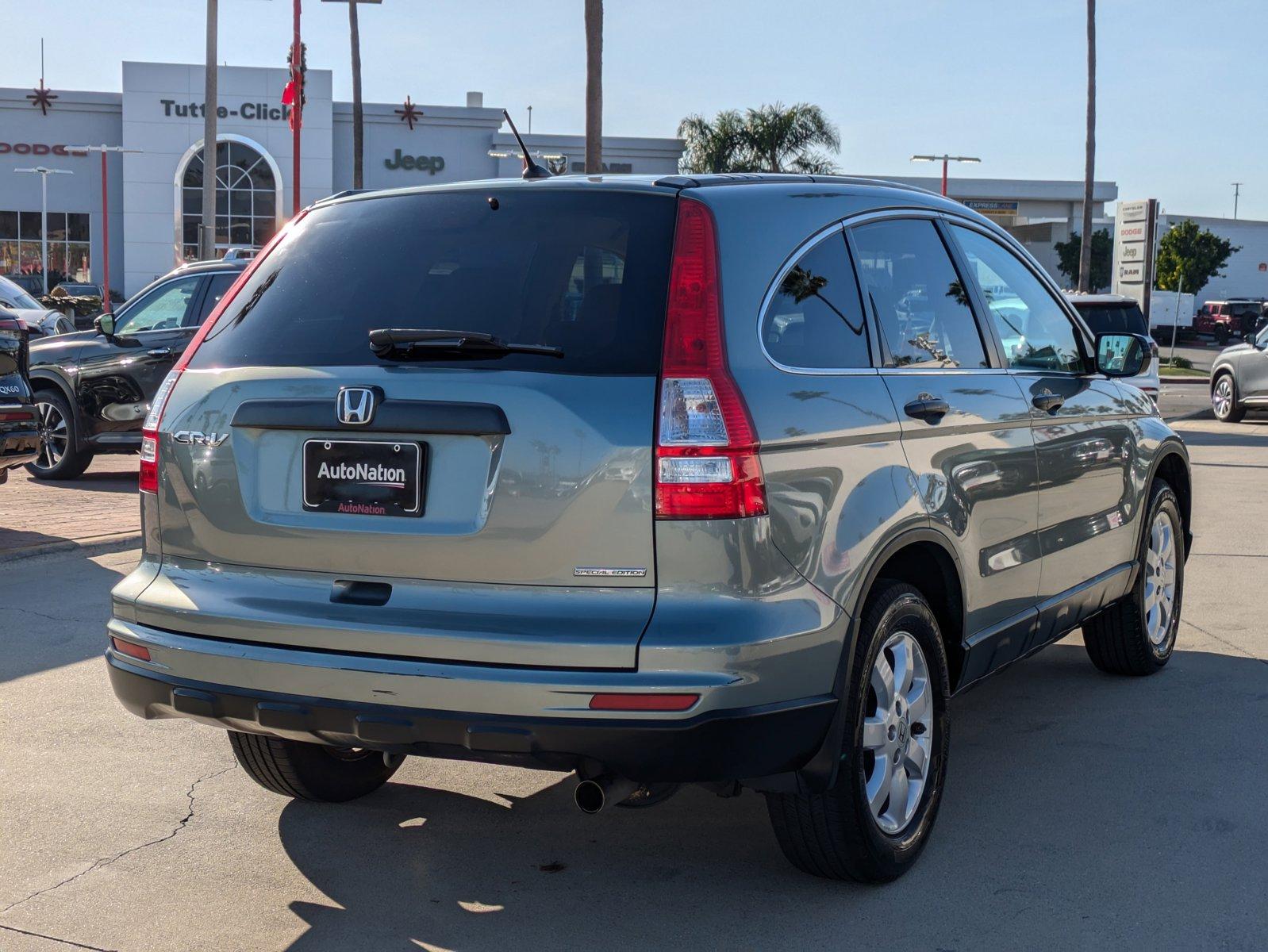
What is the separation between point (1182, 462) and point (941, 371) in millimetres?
2591

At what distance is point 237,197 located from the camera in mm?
54031

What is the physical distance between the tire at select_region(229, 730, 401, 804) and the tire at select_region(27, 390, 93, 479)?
30.8 feet

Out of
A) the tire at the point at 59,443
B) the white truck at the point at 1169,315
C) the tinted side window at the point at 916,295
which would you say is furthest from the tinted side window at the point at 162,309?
the white truck at the point at 1169,315

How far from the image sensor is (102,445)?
1327 cm

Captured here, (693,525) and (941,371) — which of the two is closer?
(693,525)

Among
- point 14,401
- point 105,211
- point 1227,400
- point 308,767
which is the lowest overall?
point 308,767

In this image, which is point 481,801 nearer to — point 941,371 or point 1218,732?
point 941,371

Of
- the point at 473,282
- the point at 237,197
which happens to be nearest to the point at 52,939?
the point at 473,282

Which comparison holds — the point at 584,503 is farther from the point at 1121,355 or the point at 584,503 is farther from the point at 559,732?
the point at 1121,355

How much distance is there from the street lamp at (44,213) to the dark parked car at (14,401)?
4863 cm

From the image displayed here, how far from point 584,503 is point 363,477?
1.90ft

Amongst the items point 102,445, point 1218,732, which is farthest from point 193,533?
point 102,445

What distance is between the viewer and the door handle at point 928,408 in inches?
162

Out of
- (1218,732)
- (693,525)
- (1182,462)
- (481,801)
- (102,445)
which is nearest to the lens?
(693,525)
